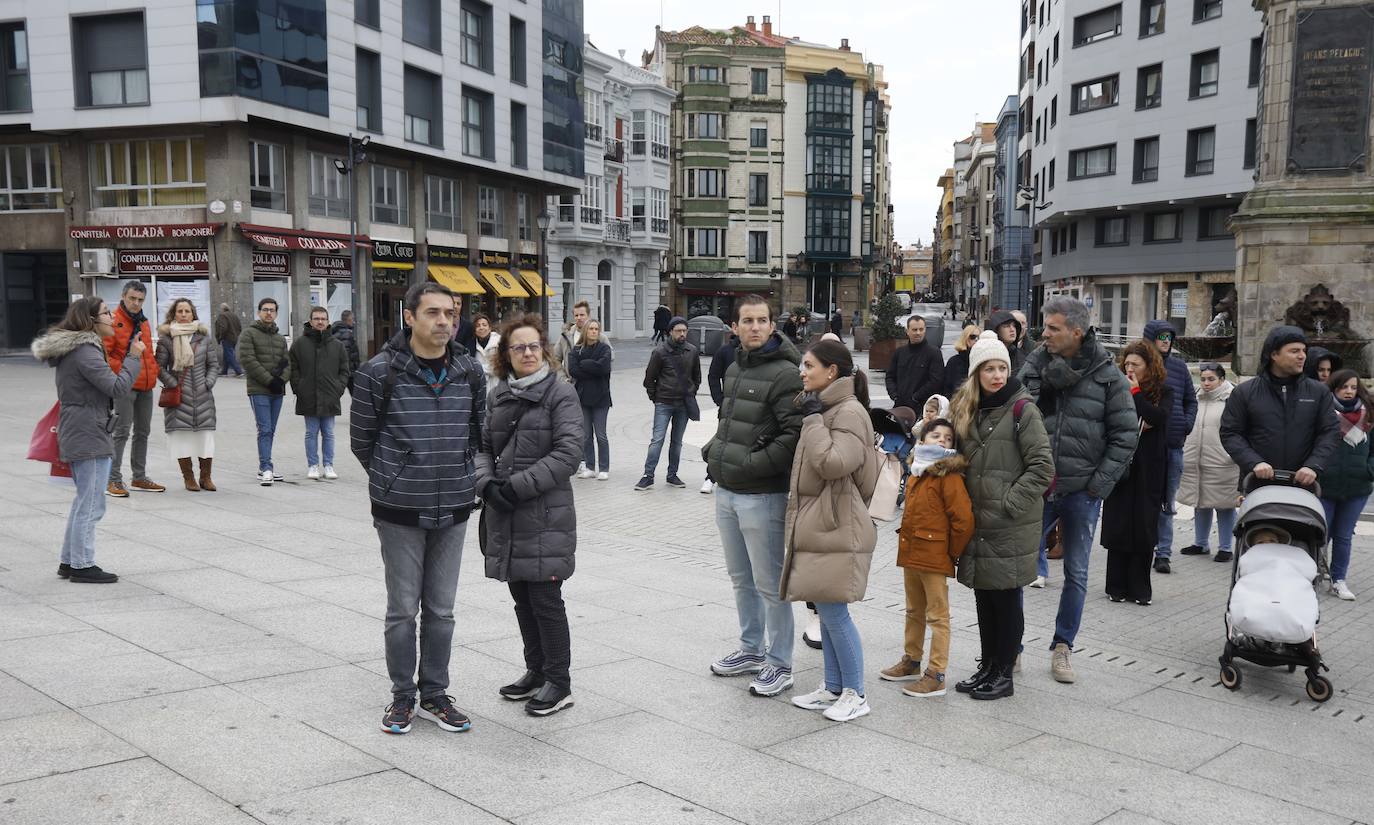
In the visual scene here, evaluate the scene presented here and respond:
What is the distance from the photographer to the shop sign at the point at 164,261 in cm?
3064

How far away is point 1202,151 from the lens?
133 feet

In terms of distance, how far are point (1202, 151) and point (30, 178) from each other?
3928 cm

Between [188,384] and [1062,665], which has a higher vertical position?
[188,384]

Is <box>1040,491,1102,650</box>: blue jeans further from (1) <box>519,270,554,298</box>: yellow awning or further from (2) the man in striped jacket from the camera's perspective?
(1) <box>519,270,554,298</box>: yellow awning

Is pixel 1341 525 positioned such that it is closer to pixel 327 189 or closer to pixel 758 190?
pixel 327 189

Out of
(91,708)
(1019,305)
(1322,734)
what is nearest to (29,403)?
(91,708)

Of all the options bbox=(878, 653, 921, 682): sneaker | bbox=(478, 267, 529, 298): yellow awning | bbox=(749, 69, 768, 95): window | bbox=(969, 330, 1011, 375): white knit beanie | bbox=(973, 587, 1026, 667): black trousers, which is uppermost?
bbox=(749, 69, 768, 95): window

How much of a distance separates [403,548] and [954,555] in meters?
2.68

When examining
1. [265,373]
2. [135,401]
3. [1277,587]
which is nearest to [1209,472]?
[1277,587]

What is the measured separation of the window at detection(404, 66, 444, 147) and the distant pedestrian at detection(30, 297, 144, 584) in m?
30.9

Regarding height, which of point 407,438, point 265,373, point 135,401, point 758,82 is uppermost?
point 758,82

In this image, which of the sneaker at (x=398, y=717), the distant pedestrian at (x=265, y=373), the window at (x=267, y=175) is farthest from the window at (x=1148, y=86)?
the sneaker at (x=398, y=717)

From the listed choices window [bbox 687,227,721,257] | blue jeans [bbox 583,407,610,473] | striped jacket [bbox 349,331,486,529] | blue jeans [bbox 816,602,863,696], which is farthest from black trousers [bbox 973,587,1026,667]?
window [bbox 687,227,721,257]

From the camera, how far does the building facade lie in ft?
97.2
